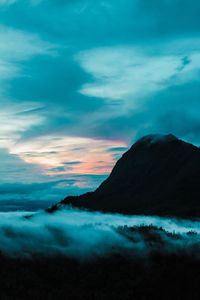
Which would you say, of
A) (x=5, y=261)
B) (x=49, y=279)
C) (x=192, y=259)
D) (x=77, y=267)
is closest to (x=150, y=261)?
(x=192, y=259)

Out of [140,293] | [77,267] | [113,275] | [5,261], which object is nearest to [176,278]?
[140,293]

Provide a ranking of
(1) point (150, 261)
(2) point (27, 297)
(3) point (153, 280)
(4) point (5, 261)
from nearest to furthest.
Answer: (2) point (27, 297)
(3) point (153, 280)
(4) point (5, 261)
(1) point (150, 261)

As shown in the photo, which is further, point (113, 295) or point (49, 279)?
point (49, 279)

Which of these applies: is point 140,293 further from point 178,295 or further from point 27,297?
point 27,297

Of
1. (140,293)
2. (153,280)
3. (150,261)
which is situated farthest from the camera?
(150,261)

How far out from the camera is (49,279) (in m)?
176

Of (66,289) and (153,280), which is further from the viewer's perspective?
(153,280)

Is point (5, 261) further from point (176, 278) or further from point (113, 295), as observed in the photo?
point (176, 278)

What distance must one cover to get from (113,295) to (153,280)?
73.1ft

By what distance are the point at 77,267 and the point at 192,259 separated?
46.9 meters

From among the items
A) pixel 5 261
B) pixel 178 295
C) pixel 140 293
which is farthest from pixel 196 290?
pixel 5 261

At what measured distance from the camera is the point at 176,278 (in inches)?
6299

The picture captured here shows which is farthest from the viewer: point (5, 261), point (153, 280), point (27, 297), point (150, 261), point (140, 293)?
point (150, 261)

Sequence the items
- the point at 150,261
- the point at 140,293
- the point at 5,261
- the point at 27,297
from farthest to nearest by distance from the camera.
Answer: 1. the point at 150,261
2. the point at 5,261
3. the point at 140,293
4. the point at 27,297
